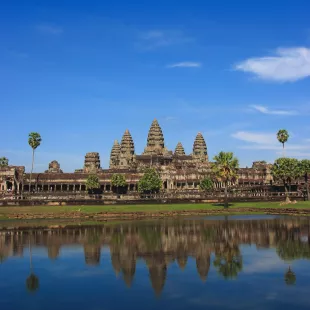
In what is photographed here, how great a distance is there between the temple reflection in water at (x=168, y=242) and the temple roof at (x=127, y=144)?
13740 centimetres

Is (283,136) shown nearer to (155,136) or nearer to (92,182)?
(92,182)

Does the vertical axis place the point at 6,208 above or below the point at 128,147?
below

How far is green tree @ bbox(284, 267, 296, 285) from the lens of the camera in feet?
79.2

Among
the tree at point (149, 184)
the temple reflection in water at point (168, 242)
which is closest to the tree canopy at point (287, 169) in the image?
the tree at point (149, 184)

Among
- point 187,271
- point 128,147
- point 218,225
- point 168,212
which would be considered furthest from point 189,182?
point 187,271

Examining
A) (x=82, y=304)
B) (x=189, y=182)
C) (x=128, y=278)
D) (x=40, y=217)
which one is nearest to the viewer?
(x=82, y=304)

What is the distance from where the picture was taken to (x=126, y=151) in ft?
630

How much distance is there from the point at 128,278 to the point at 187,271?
378 centimetres

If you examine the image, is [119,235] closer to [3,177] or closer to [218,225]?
[218,225]

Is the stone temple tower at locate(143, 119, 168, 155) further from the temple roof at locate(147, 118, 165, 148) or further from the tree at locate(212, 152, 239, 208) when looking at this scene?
the tree at locate(212, 152, 239, 208)

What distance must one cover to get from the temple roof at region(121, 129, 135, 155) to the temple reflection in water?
13740cm

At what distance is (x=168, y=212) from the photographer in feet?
223

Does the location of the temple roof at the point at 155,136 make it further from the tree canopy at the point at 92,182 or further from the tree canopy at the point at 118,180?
the tree canopy at the point at 92,182

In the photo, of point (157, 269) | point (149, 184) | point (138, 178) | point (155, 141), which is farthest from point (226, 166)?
point (155, 141)
